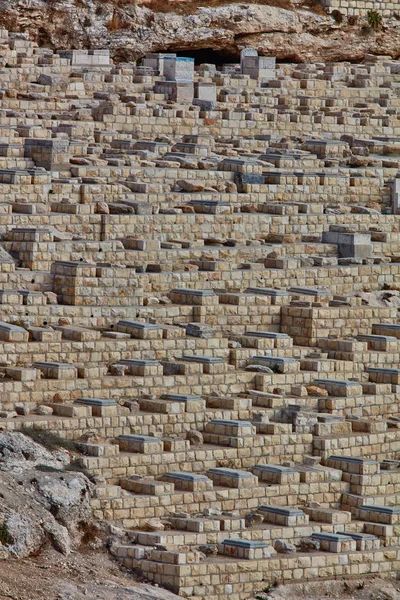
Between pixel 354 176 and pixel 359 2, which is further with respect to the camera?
pixel 359 2

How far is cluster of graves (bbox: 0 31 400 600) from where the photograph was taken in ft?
79.2

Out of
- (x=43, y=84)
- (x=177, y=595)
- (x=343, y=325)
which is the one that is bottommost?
(x=177, y=595)

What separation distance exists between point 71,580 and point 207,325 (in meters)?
5.84

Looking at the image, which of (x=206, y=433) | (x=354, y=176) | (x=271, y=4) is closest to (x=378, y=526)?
(x=206, y=433)

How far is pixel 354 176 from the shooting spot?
34312mm

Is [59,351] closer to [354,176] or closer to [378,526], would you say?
[378,526]

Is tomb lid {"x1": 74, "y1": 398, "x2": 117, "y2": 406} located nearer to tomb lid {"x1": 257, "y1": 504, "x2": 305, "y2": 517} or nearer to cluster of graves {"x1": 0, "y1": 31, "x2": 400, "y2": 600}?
cluster of graves {"x1": 0, "y1": 31, "x2": 400, "y2": 600}

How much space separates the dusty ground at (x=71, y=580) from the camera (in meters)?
21.5

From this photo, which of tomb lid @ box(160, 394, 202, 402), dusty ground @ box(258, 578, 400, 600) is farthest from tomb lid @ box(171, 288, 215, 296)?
dusty ground @ box(258, 578, 400, 600)

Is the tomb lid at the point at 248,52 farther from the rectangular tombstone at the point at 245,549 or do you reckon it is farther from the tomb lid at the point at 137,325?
the rectangular tombstone at the point at 245,549

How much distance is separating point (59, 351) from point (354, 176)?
9.72 metres

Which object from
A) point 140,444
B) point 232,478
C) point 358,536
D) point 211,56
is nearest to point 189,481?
point 232,478

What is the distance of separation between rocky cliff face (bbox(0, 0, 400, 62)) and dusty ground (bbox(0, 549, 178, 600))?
18.0 meters

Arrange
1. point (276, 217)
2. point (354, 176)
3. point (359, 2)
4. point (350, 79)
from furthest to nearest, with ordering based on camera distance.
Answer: point (359, 2) → point (350, 79) → point (354, 176) → point (276, 217)
